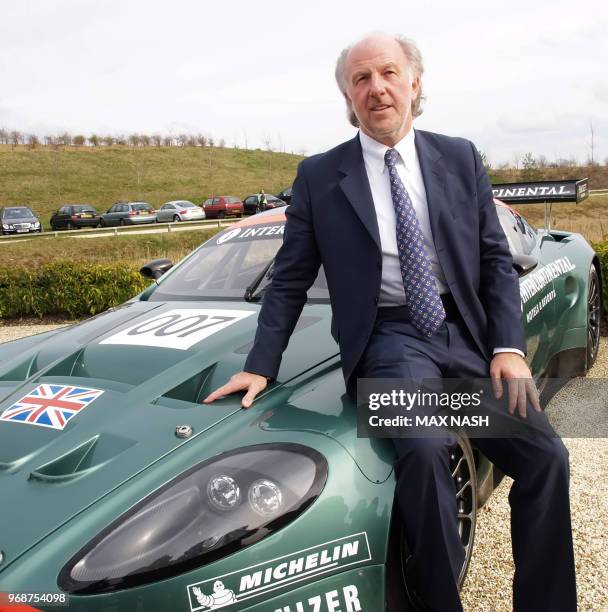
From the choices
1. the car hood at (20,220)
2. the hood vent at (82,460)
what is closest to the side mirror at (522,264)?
the hood vent at (82,460)

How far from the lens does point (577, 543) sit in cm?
274

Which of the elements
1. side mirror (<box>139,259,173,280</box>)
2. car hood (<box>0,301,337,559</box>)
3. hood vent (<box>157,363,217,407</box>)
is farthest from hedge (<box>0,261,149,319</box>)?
hood vent (<box>157,363,217,407</box>)

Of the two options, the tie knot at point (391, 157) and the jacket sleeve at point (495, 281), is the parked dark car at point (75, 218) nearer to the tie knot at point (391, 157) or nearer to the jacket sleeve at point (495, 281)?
the tie knot at point (391, 157)

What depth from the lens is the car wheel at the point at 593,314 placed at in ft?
15.4

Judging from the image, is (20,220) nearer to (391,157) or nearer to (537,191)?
(537,191)

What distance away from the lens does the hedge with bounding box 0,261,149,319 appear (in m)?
9.08

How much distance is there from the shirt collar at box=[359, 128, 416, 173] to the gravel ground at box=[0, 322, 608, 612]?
5.31 ft

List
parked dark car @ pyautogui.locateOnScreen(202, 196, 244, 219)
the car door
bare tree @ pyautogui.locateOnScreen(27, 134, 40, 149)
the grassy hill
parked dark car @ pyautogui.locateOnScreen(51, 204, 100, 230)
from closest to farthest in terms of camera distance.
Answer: the car door, parked dark car @ pyautogui.locateOnScreen(51, 204, 100, 230), parked dark car @ pyautogui.locateOnScreen(202, 196, 244, 219), the grassy hill, bare tree @ pyautogui.locateOnScreen(27, 134, 40, 149)

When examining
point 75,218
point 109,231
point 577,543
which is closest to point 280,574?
point 577,543

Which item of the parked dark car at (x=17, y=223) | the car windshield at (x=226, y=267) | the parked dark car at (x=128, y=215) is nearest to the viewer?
the car windshield at (x=226, y=267)

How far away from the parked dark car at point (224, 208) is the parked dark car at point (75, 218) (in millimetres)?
5770

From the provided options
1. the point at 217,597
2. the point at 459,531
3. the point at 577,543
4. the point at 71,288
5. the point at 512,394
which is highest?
the point at 512,394

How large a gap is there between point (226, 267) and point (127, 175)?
54.3m

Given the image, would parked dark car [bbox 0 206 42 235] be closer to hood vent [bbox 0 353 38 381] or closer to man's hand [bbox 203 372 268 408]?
hood vent [bbox 0 353 38 381]
